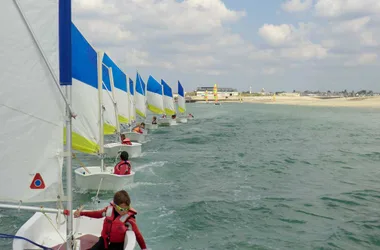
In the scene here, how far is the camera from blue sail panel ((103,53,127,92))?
60.1ft

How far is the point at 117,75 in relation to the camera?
21.5 m

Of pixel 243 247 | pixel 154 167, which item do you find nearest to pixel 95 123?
pixel 243 247

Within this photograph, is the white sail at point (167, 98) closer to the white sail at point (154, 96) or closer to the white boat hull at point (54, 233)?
the white sail at point (154, 96)

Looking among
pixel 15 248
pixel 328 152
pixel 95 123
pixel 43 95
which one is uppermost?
pixel 43 95

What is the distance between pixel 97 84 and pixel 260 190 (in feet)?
22.6

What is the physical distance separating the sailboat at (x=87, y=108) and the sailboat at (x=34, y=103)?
169 inches

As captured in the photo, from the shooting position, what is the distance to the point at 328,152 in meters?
24.0

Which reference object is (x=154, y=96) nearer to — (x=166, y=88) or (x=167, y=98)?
(x=167, y=98)

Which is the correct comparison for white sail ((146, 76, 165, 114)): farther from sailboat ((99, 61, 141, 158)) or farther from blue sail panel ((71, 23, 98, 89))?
blue sail panel ((71, 23, 98, 89))

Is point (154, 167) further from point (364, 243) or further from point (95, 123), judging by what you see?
point (364, 243)

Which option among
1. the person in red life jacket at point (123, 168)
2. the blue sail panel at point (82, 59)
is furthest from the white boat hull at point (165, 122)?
the blue sail panel at point (82, 59)

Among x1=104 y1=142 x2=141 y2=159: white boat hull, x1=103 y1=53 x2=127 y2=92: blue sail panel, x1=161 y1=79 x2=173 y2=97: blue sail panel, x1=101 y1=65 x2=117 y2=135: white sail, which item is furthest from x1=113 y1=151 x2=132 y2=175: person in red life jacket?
x1=161 y1=79 x2=173 y2=97: blue sail panel

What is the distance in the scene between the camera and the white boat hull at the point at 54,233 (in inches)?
216

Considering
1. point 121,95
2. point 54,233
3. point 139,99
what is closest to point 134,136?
point 121,95
